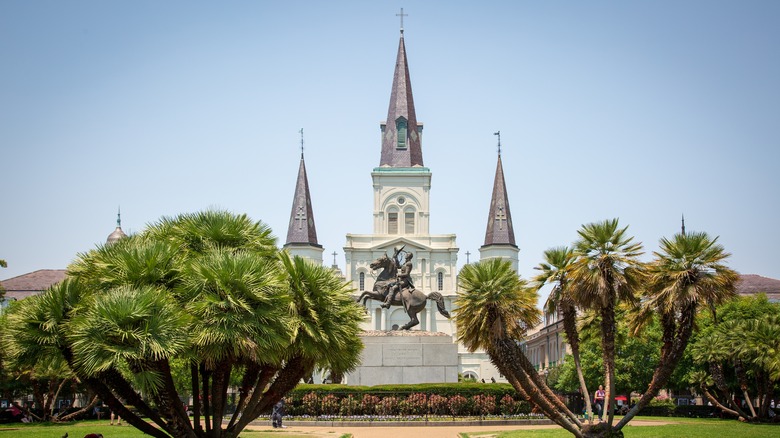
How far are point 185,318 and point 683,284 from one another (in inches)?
449

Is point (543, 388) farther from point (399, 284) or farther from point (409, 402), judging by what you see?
point (399, 284)

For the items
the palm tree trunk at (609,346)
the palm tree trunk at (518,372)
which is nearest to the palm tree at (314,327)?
the palm tree trunk at (518,372)

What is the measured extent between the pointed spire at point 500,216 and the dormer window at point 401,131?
488 inches

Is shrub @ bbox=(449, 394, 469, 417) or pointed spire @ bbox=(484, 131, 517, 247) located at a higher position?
pointed spire @ bbox=(484, 131, 517, 247)

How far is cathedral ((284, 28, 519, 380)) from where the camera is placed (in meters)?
114

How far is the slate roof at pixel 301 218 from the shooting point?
379 feet

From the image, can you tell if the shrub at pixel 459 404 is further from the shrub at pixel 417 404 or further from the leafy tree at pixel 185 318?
the leafy tree at pixel 185 318

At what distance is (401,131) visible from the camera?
11794cm

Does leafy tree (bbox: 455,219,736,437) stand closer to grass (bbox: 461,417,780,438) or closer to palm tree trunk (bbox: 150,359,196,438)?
grass (bbox: 461,417,780,438)

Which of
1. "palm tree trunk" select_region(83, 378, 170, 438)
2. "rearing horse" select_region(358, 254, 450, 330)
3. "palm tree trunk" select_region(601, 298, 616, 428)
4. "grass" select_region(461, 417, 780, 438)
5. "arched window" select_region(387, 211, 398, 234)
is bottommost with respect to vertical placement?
"grass" select_region(461, 417, 780, 438)

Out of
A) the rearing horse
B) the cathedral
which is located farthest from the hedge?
the cathedral

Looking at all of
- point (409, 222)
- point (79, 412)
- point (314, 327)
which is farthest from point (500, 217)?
point (314, 327)

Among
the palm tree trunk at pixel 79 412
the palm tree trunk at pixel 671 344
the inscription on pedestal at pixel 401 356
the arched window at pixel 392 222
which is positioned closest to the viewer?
the palm tree trunk at pixel 671 344

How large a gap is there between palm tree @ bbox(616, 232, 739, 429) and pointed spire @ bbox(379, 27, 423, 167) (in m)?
95.9
